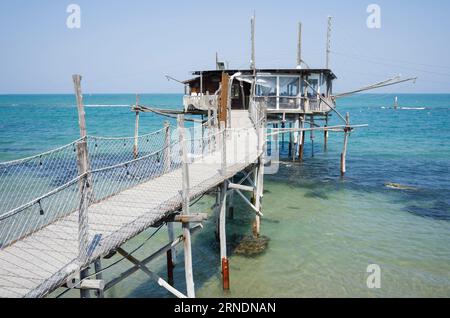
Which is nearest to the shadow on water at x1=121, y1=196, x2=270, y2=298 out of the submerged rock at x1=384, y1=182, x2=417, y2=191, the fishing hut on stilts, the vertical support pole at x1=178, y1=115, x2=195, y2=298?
the fishing hut on stilts

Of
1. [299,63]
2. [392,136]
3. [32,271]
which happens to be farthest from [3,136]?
[392,136]

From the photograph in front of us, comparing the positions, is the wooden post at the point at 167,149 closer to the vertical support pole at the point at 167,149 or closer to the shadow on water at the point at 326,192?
the vertical support pole at the point at 167,149

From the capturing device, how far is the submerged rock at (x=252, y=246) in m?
12.0

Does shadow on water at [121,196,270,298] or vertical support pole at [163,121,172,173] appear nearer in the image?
shadow on water at [121,196,270,298]

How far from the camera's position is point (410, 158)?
1223 inches

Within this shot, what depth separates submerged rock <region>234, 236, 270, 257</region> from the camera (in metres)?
12.0

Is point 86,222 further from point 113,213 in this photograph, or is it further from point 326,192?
point 326,192

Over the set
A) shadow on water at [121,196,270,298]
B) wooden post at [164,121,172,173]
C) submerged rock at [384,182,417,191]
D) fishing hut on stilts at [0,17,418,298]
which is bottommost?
shadow on water at [121,196,270,298]

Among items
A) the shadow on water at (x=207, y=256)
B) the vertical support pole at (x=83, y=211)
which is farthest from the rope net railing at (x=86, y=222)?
the shadow on water at (x=207, y=256)

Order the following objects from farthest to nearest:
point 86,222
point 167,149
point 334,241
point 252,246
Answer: point 334,241
point 252,246
point 167,149
point 86,222

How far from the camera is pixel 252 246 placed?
41.0 feet

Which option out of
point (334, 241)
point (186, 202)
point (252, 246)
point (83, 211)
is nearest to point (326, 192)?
point (334, 241)

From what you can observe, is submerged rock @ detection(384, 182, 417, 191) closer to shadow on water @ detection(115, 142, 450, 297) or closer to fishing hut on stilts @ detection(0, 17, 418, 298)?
shadow on water @ detection(115, 142, 450, 297)
